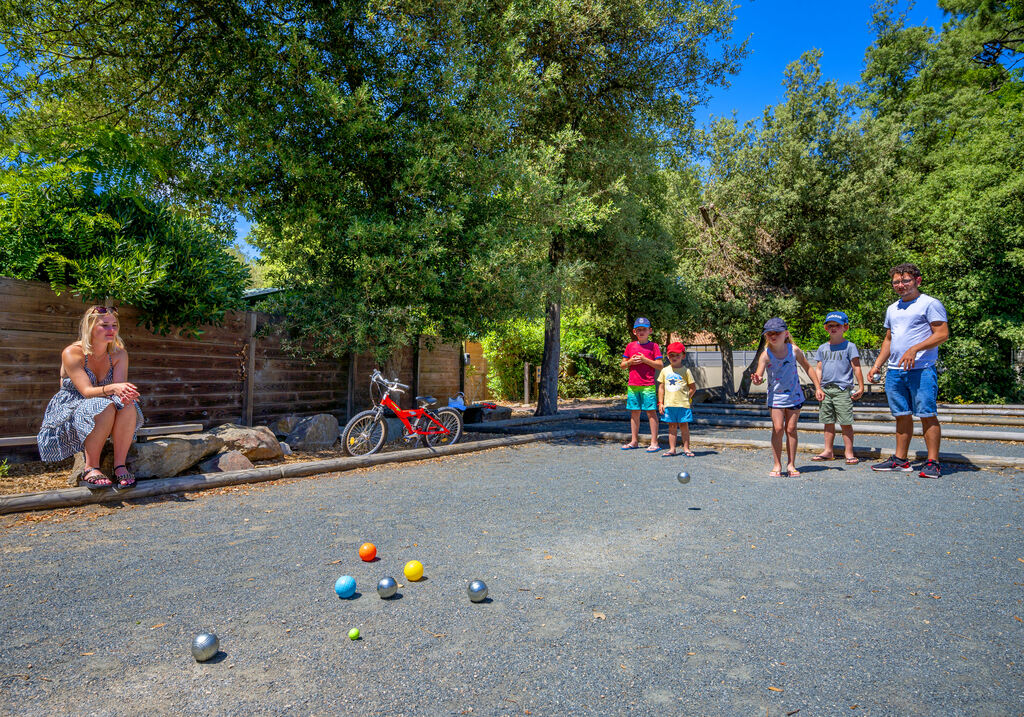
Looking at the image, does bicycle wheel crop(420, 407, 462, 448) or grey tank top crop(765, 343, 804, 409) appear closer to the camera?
grey tank top crop(765, 343, 804, 409)

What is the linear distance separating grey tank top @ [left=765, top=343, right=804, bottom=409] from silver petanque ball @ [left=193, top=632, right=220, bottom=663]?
6.01 meters

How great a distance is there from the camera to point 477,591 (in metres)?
3.00

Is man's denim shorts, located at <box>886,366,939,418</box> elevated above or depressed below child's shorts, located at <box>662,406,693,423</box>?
above

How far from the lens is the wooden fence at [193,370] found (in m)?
6.29

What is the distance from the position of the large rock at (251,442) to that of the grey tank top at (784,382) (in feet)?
20.5

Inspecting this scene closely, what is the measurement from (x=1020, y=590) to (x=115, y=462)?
7050 mm

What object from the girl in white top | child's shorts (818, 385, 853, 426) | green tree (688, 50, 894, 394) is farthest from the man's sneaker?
green tree (688, 50, 894, 394)

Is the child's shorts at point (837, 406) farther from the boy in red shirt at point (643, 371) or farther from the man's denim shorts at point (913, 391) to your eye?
the boy in red shirt at point (643, 371)

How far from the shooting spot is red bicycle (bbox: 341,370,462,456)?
7.88 metres

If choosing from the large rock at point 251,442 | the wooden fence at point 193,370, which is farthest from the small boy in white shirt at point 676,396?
the large rock at point 251,442

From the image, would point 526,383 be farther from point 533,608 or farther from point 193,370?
point 533,608

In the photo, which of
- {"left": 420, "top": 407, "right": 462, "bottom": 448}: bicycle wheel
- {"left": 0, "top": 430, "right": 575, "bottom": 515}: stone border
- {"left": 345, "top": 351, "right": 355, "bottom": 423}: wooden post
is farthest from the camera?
{"left": 345, "top": 351, "right": 355, "bottom": 423}: wooden post

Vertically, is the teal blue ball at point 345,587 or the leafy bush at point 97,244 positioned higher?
the leafy bush at point 97,244

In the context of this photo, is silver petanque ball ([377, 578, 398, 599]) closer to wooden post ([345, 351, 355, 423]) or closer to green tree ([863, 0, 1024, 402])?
wooden post ([345, 351, 355, 423])
